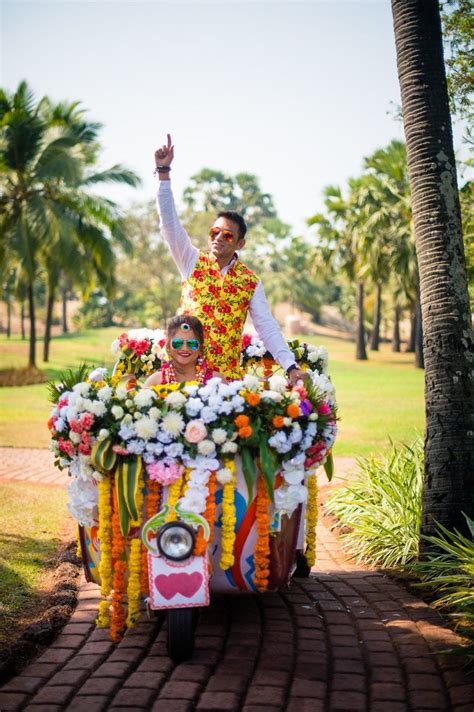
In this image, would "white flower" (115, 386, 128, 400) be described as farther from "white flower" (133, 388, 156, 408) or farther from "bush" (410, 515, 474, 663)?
"bush" (410, 515, 474, 663)

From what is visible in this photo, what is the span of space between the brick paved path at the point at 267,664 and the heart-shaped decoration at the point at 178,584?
38 centimetres

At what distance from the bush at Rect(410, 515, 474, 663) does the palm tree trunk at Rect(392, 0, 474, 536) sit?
147 mm

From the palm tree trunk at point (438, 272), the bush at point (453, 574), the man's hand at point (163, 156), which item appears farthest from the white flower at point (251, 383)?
the palm tree trunk at point (438, 272)

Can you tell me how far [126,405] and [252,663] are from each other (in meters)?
1.41

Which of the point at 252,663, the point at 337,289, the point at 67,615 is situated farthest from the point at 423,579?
the point at 337,289

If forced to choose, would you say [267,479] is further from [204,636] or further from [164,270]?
[164,270]

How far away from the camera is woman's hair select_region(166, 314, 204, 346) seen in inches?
167

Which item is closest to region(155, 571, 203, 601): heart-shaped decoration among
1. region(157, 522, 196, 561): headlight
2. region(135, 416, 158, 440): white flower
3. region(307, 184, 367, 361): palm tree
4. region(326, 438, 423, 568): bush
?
region(157, 522, 196, 561): headlight

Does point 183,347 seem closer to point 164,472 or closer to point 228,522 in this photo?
point 164,472

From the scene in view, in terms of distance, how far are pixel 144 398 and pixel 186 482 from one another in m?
0.46

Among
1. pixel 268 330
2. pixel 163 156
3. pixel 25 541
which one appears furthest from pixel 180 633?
pixel 25 541

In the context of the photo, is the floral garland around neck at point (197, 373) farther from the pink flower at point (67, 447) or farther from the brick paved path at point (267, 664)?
the brick paved path at point (267, 664)

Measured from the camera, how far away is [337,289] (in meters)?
68.2

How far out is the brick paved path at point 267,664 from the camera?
316cm
